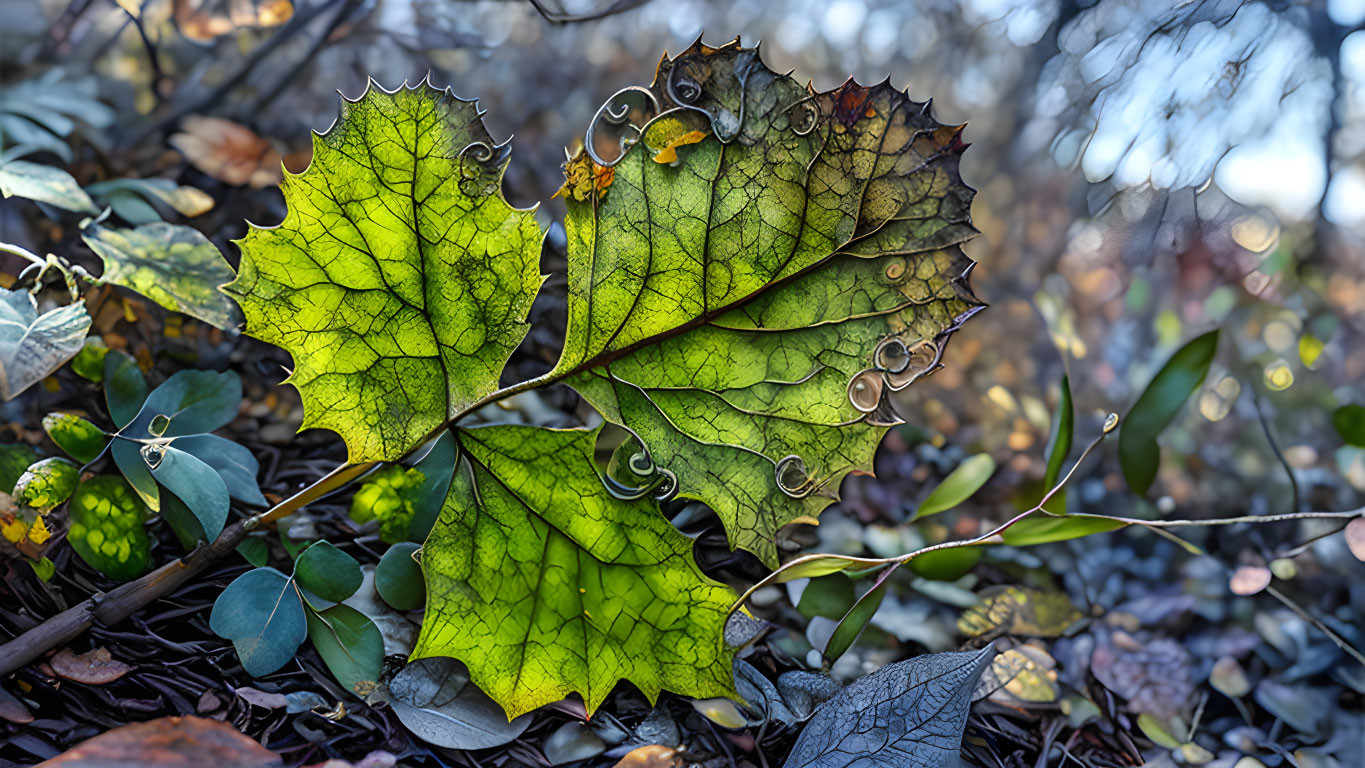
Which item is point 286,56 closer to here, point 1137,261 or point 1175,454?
point 1137,261

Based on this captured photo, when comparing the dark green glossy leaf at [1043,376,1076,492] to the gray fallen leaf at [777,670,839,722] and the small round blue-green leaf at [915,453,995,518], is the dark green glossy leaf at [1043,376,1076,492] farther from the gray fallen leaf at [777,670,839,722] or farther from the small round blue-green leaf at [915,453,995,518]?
the gray fallen leaf at [777,670,839,722]

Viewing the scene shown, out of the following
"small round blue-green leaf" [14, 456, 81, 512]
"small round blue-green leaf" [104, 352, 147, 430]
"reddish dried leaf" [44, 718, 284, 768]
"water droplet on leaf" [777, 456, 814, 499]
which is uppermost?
"water droplet on leaf" [777, 456, 814, 499]

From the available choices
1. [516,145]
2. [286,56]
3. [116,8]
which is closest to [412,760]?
[516,145]

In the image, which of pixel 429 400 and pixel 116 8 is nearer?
pixel 429 400

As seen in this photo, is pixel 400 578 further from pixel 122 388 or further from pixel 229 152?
pixel 229 152

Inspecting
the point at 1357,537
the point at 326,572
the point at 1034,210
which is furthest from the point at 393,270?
the point at 1357,537

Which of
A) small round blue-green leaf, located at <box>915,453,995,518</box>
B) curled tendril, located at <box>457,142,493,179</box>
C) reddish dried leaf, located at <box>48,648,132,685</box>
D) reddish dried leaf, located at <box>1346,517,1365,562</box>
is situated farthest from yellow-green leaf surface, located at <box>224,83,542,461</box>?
reddish dried leaf, located at <box>1346,517,1365,562</box>

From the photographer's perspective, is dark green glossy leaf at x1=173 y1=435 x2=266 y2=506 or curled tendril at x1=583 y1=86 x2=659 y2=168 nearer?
curled tendril at x1=583 y1=86 x2=659 y2=168
